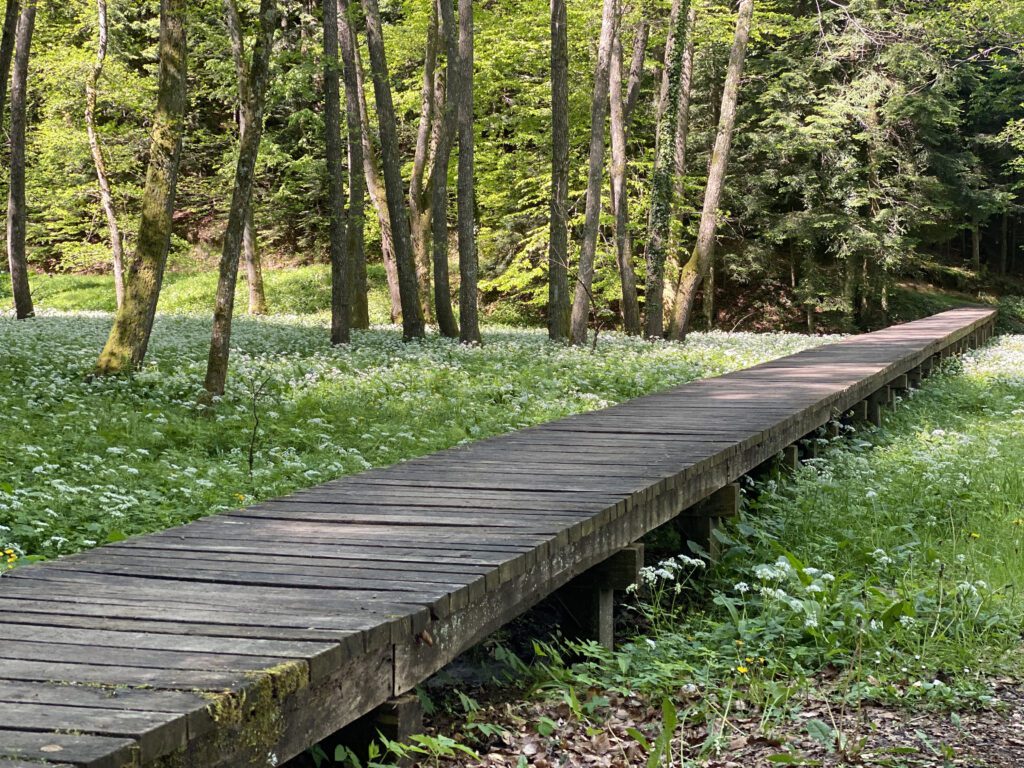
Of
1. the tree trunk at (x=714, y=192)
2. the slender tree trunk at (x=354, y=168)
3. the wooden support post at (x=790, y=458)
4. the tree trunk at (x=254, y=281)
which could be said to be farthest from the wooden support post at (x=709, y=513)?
the tree trunk at (x=254, y=281)

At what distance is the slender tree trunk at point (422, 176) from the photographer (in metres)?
24.9

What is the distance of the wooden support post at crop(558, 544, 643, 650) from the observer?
6.09 meters

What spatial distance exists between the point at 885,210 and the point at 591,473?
27670 mm

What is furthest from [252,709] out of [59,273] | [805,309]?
[59,273]

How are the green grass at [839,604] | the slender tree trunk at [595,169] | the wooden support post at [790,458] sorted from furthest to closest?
the slender tree trunk at [595,169] → the wooden support post at [790,458] → the green grass at [839,604]

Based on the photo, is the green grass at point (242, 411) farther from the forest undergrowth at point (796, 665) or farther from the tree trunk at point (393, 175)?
the forest undergrowth at point (796, 665)

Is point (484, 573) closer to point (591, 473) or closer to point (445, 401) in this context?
point (591, 473)

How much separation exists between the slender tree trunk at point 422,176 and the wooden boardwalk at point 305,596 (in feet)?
60.2

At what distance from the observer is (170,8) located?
13.3 meters

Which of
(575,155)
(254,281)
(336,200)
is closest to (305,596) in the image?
(336,200)

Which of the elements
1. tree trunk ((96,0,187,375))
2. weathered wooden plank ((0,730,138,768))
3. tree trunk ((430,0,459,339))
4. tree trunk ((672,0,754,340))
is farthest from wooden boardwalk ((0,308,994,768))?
tree trunk ((672,0,754,340))

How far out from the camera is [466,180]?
20125 millimetres

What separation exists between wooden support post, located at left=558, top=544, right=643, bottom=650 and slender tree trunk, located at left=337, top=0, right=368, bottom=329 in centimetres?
1463

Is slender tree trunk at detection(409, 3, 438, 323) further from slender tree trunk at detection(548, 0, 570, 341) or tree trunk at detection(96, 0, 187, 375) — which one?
tree trunk at detection(96, 0, 187, 375)
